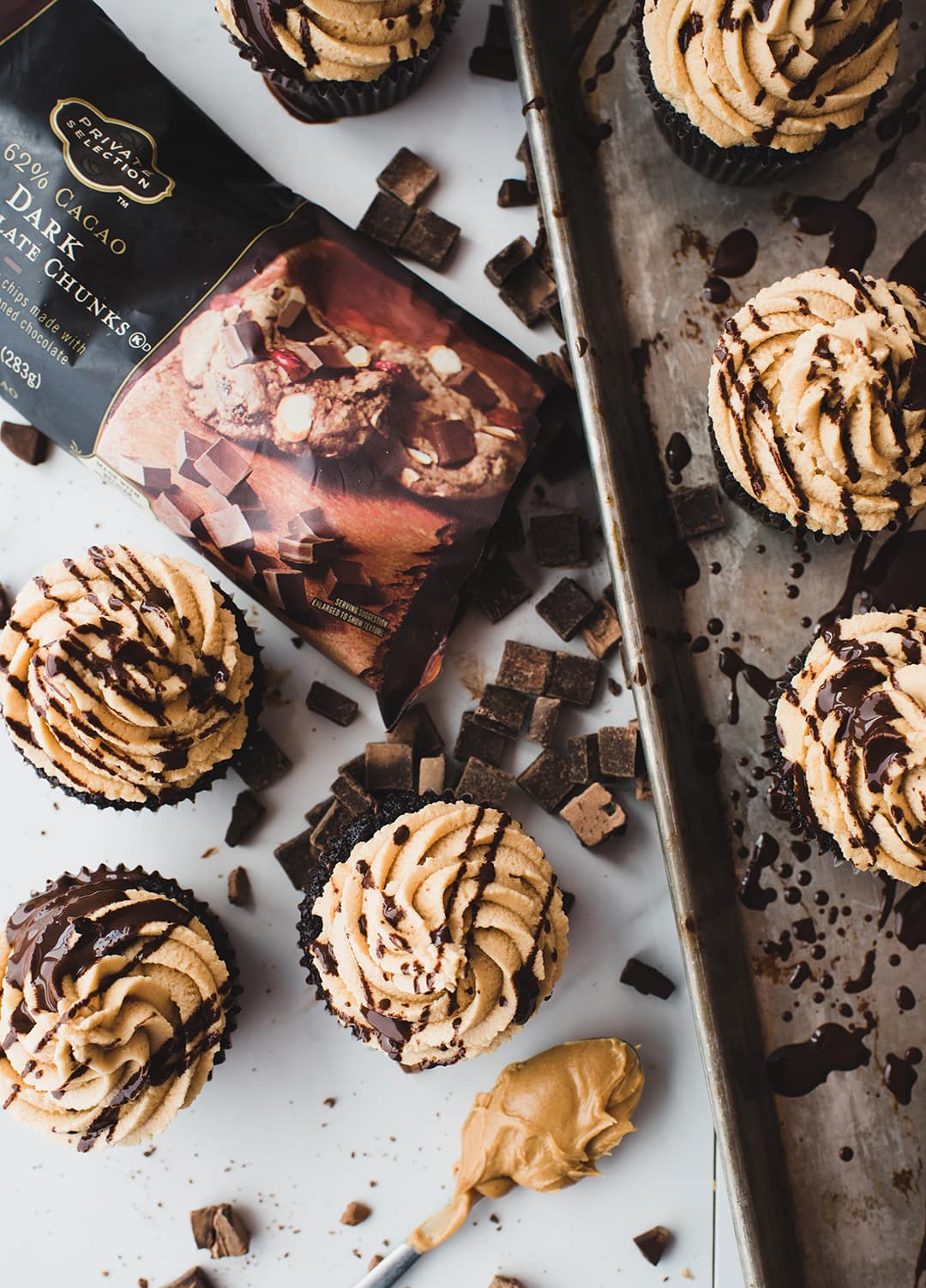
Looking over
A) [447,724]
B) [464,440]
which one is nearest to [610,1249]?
[447,724]

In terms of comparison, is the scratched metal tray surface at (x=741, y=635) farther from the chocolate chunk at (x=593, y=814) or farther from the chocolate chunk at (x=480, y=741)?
the chocolate chunk at (x=480, y=741)

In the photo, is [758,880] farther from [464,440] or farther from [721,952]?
[464,440]

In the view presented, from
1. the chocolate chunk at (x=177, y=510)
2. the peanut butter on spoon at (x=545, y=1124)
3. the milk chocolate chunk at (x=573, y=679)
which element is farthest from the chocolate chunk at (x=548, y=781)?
the chocolate chunk at (x=177, y=510)

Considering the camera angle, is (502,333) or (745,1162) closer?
(745,1162)

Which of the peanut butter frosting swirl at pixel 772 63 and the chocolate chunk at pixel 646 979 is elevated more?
the peanut butter frosting swirl at pixel 772 63

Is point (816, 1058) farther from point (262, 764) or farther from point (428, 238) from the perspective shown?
point (428, 238)

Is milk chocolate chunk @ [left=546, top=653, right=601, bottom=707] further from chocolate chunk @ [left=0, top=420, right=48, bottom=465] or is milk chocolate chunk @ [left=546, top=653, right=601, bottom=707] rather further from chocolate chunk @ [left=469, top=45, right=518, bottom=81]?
chocolate chunk @ [left=469, top=45, right=518, bottom=81]
